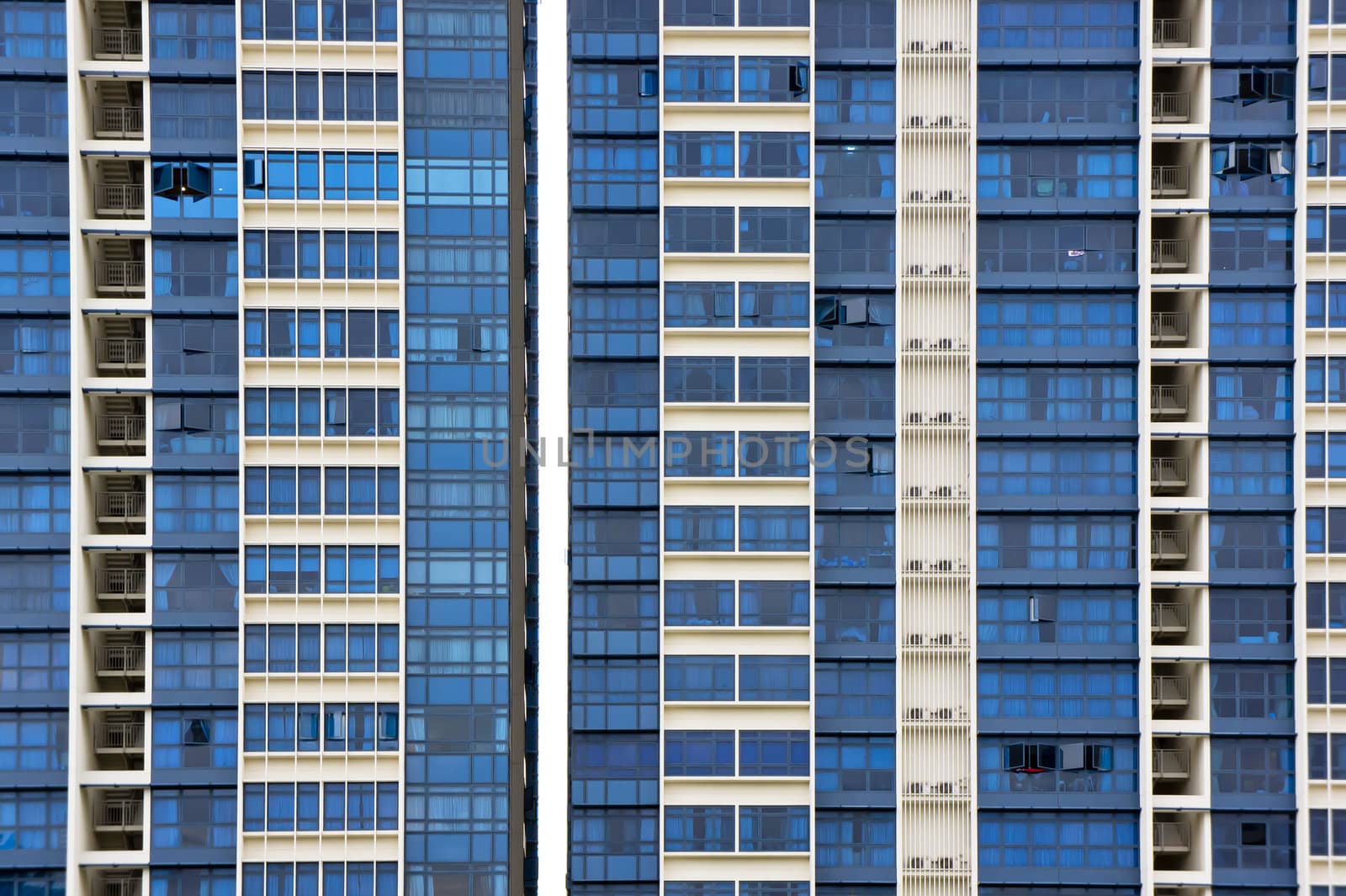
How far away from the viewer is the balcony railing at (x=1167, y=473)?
149 feet

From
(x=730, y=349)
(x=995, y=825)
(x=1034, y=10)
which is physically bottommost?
(x=995, y=825)

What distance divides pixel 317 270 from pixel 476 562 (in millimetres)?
11424

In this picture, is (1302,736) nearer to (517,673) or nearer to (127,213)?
(517,673)

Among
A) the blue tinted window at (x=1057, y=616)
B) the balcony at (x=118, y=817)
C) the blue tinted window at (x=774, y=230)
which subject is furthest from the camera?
the balcony at (x=118, y=817)

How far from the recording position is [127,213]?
4538 cm

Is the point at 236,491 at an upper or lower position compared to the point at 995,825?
upper

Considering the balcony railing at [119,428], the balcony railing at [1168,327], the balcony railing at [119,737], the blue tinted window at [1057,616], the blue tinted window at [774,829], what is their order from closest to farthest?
1. the blue tinted window at [774,829]
2. the blue tinted window at [1057,616]
3. the balcony railing at [119,737]
4. the balcony railing at [119,428]
5. the balcony railing at [1168,327]

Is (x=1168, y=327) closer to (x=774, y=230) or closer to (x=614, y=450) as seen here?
(x=774, y=230)

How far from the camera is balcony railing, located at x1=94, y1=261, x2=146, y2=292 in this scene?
45625 mm

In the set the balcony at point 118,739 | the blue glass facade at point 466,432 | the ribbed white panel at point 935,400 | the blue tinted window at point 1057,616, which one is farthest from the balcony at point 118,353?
the blue tinted window at point 1057,616

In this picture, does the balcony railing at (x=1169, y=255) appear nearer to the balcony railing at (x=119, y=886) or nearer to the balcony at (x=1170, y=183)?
the balcony at (x=1170, y=183)

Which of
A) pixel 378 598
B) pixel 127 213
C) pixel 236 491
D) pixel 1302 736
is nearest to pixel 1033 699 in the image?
pixel 1302 736

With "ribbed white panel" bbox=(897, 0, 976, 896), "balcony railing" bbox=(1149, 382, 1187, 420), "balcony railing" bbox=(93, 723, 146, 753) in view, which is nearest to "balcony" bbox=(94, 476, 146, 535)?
"balcony railing" bbox=(93, 723, 146, 753)

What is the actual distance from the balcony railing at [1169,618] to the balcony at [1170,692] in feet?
5.39
